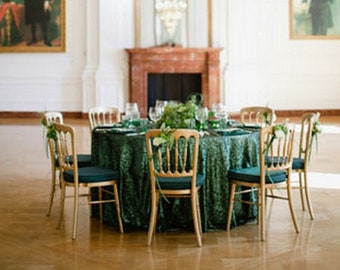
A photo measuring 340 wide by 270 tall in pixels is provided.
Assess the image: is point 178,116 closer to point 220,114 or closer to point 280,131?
point 220,114

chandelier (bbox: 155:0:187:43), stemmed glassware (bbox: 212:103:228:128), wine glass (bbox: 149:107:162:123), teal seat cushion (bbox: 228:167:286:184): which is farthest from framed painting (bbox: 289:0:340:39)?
teal seat cushion (bbox: 228:167:286:184)

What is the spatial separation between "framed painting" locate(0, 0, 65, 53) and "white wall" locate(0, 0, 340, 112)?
0.19 metres

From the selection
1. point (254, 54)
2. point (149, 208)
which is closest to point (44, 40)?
point (254, 54)

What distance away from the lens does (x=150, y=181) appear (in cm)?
487

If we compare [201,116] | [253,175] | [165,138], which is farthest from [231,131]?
[165,138]

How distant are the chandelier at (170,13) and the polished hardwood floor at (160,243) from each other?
8.78 meters

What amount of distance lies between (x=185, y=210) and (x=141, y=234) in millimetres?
429

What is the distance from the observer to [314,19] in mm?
15398

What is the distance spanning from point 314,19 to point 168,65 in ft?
13.5

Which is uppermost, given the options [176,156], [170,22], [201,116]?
[170,22]

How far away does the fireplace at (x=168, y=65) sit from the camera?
1448 cm

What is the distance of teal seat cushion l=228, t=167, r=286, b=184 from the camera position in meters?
4.77

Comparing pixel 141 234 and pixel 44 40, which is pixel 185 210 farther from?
pixel 44 40

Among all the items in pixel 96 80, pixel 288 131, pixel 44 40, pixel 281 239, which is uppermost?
pixel 44 40
